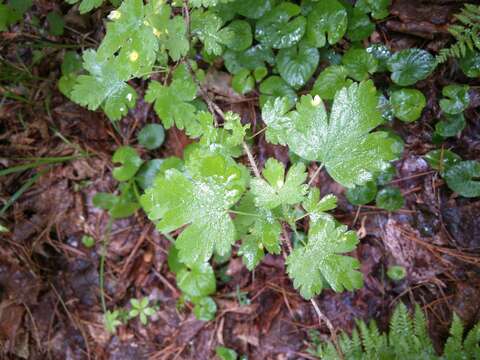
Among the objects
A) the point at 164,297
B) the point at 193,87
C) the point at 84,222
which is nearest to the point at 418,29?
the point at 193,87

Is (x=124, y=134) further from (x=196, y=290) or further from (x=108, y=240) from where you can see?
(x=196, y=290)

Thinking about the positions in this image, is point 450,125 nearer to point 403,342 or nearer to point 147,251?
point 403,342

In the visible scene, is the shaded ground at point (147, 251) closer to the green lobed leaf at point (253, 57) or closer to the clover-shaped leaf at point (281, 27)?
the green lobed leaf at point (253, 57)

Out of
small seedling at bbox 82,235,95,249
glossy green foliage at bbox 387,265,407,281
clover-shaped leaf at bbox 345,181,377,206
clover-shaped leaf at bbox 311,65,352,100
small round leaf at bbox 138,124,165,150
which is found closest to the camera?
clover-shaped leaf at bbox 311,65,352,100

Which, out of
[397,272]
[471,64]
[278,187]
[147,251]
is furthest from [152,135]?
[471,64]

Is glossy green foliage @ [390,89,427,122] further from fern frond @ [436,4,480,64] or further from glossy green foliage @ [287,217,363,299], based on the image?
glossy green foliage @ [287,217,363,299]

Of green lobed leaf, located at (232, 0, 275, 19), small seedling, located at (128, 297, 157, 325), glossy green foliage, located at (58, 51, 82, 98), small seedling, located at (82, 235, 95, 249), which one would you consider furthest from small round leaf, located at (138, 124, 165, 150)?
small seedling, located at (128, 297, 157, 325)

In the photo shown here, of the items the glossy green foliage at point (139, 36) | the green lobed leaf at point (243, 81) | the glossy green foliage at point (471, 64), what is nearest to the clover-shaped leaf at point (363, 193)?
the glossy green foliage at point (471, 64)
